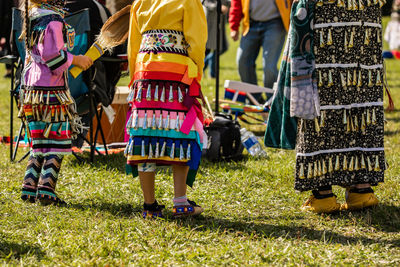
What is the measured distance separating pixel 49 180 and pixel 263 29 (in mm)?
A: 3668

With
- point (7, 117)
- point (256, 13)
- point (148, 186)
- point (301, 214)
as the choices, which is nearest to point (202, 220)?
point (148, 186)

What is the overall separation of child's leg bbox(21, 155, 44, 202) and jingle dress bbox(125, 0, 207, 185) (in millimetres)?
899

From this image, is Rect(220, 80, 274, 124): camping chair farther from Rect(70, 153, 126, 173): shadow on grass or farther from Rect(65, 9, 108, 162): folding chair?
Rect(65, 9, 108, 162): folding chair

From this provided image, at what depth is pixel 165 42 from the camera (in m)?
3.34

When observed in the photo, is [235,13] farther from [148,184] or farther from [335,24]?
[148,184]

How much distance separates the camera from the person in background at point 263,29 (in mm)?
6594

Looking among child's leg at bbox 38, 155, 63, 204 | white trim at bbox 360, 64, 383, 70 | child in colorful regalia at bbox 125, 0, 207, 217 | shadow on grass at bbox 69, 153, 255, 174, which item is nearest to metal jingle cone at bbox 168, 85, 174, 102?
child in colorful regalia at bbox 125, 0, 207, 217

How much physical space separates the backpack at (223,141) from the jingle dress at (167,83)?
1.58m

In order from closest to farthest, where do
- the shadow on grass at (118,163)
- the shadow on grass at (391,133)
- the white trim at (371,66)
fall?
the white trim at (371,66) < the shadow on grass at (118,163) < the shadow on grass at (391,133)

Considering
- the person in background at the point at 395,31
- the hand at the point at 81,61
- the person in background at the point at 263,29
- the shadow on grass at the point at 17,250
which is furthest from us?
the person in background at the point at 395,31

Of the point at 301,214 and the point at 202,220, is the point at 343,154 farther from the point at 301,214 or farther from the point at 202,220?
the point at 202,220

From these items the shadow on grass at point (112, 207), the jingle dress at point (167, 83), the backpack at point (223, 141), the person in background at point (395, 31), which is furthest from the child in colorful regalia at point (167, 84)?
the person in background at point (395, 31)

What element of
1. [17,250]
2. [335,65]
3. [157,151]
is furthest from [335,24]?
[17,250]

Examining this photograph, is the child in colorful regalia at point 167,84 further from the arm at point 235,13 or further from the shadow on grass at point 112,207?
the arm at point 235,13
